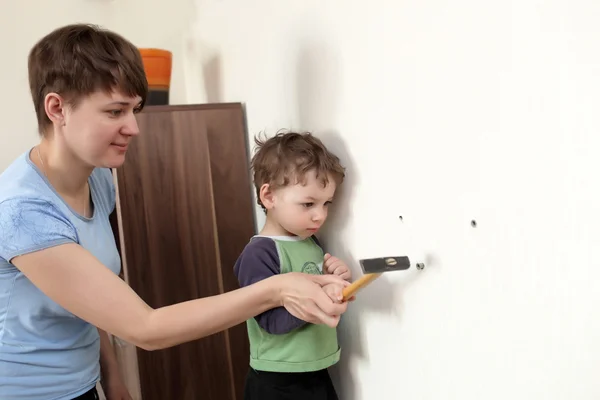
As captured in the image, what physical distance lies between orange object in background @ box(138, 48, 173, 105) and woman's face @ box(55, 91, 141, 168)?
2.55ft

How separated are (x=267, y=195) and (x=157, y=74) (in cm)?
87

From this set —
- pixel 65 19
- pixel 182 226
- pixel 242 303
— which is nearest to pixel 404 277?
pixel 242 303

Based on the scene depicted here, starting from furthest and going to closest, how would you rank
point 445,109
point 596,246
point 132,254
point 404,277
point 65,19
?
point 65,19, point 132,254, point 404,277, point 445,109, point 596,246

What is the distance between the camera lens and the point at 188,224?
4.95 ft

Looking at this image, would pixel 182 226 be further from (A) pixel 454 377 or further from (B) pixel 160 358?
(A) pixel 454 377

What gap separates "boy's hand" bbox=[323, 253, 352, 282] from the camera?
995mm

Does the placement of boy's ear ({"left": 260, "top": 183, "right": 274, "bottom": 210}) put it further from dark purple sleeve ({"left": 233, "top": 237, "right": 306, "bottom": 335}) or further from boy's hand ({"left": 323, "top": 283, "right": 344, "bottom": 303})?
boy's hand ({"left": 323, "top": 283, "right": 344, "bottom": 303})

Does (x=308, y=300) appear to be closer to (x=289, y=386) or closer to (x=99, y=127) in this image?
(x=289, y=386)

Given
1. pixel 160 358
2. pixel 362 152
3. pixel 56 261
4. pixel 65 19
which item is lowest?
pixel 160 358

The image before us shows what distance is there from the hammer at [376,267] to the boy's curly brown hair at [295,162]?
259 millimetres

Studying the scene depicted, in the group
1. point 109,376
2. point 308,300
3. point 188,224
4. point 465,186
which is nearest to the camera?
point 465,186

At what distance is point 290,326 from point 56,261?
0.42m

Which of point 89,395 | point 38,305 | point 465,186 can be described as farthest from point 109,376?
point 465,186

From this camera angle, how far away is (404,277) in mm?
876
